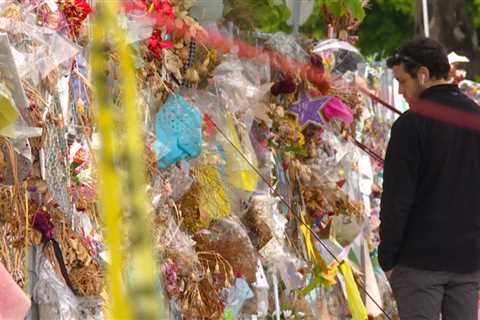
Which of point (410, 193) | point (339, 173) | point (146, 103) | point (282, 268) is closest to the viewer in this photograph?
point (410, 193)

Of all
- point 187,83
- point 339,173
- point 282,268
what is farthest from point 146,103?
point 339,173

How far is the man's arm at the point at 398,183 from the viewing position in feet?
12.8

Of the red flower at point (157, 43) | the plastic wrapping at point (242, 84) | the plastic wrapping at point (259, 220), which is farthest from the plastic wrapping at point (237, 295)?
the red flower at point (157, 43)

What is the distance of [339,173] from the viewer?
6176 mm

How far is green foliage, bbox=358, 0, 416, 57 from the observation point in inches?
678

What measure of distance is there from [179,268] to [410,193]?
3.56ft

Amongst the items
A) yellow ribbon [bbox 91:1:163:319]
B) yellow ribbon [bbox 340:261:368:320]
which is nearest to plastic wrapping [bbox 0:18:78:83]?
yellow ribbon [bbox 340:261:368:320]

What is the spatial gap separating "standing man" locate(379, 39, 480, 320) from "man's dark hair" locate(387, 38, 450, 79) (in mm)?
169

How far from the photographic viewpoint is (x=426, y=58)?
4.18 metres

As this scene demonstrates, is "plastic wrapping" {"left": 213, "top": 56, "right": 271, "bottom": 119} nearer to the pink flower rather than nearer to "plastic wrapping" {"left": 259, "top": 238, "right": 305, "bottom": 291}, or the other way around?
the pink flower

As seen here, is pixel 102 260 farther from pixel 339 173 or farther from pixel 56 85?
pixel 339 173

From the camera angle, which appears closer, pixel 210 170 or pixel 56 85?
pixel 56 85

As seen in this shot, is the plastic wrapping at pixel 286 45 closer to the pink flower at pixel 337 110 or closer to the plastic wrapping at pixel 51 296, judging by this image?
the pink flower at pixel 337 110

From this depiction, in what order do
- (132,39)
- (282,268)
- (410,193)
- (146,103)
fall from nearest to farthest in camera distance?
(410,193)
(132,39)
(146,103)
(282,268)
